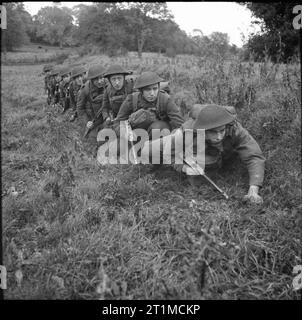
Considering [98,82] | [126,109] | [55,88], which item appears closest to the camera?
[126,109]

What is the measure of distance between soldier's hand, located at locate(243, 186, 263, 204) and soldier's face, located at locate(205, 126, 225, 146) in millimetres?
662

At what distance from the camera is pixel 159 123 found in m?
5.25

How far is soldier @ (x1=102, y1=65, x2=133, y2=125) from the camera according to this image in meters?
6.14

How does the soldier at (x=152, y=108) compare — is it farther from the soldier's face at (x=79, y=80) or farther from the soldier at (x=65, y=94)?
the soldier at (x=65, y=94)

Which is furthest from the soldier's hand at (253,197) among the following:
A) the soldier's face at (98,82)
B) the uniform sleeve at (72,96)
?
the uniform sleeve at (72,96)

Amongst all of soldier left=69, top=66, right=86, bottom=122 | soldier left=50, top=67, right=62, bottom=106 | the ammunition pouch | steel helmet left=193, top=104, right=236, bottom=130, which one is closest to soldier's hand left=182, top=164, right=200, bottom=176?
steel helmet left=193, top=104, right=236, bottom=130

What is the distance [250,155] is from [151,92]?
2.02 m

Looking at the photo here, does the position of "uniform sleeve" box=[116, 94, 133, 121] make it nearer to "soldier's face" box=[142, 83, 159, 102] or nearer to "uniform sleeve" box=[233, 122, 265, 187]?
"soldier's face" box=[142, 83, 159, 102]

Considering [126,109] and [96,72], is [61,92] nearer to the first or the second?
[96,72]

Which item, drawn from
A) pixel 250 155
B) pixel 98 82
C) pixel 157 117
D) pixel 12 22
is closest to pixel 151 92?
pixel 157 117

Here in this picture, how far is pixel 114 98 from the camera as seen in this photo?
252 inches

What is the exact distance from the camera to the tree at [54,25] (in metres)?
47.0

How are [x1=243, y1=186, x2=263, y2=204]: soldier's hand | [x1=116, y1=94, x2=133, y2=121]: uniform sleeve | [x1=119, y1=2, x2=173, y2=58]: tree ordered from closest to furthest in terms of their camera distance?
[x1=243, y1=186, x2=263, y2=204]: soldier's hand < [x1=116, y1=94, x2=133, y2=121]: uniform sleeve < [x1=119, y1=2, x2=173, y2=58]: tree

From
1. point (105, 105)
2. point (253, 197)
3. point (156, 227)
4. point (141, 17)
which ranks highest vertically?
point (141, 17)
